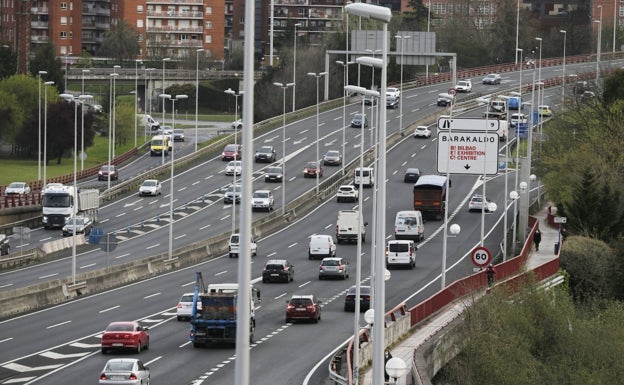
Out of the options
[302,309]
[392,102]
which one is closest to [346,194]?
[392,102]

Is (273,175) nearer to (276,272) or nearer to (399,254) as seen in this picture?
(399,254)

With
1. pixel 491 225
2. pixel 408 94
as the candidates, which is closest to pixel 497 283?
pixel 491 225

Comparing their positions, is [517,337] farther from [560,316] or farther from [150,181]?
[150,181]

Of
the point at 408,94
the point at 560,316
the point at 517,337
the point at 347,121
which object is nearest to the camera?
the point at 517,337

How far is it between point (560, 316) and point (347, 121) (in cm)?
8547

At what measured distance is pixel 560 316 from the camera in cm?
5419

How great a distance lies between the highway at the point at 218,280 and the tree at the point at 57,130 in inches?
636

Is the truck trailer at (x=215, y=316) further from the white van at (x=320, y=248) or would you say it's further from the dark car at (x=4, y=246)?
the dark car at (x=4, y=246)

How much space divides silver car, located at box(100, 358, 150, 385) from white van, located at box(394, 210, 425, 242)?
146 ft

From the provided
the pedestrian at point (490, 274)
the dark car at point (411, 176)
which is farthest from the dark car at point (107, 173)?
the pedestrian at point (490, 274)

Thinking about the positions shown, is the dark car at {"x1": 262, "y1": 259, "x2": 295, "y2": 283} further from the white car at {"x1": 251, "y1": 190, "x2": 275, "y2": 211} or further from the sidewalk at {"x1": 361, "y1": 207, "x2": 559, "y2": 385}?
the white car at {"x1": 251, "y1": 190, "x2": 275, "y2": 211}

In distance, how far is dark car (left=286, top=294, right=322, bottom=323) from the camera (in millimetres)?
61406

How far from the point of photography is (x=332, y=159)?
390 feet

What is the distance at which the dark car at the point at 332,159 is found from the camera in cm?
11869
